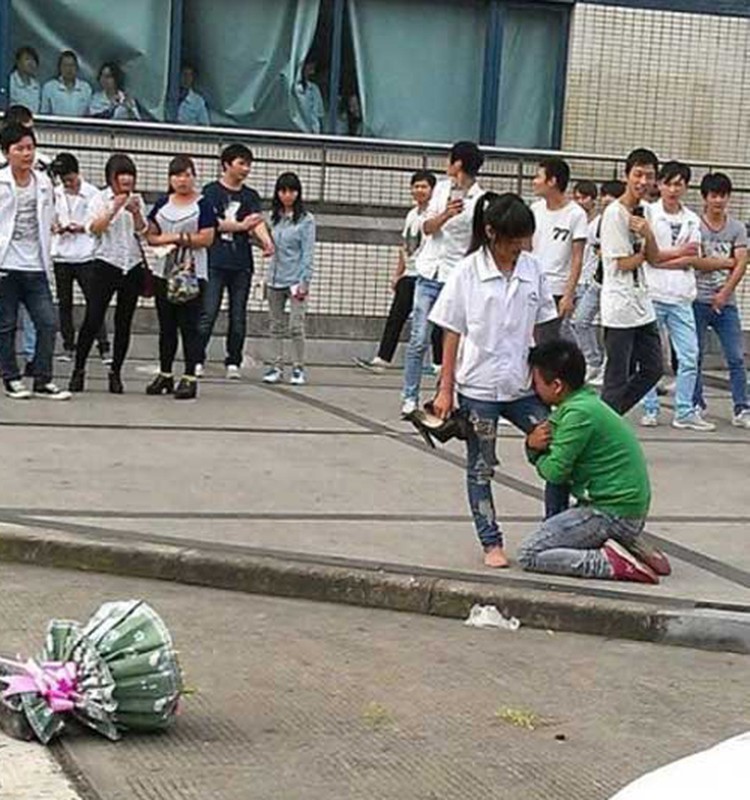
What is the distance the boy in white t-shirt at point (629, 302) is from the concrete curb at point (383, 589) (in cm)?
344

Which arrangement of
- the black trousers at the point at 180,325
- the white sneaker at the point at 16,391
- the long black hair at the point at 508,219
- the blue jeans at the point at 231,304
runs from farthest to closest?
the blue jeans at the point at 231,304 → the black trousers at the point at 180,325 → the white sneaker at the point at 16,391 → the long black hair at the point at 508,219

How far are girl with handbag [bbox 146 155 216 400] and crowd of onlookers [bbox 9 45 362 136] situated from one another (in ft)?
12.9

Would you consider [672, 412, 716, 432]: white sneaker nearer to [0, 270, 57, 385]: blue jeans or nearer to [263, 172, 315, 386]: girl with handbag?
[263, 172, 315, 386]: girl with handbag

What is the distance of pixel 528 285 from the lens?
7.77m

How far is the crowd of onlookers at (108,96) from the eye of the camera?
16.0 m

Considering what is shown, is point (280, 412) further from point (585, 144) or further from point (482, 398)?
point (585, 144)

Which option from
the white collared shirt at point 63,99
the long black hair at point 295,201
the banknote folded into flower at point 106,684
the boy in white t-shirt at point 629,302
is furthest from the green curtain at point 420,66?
the banknote folded into flower at point 106,684

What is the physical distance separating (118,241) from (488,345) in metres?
5.33

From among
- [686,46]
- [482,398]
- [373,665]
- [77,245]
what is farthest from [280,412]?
[686,46]

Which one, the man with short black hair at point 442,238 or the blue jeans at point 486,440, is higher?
the man with short black hair at point 442,238

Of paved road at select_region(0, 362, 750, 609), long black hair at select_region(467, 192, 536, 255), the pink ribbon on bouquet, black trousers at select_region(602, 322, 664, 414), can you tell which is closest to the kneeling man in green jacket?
paved road at select_region(0, 362, 750, 609)

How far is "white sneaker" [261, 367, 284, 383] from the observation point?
1385 cm

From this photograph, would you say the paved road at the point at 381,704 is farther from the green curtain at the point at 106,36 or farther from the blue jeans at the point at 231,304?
the green curtain at the point at 106,36

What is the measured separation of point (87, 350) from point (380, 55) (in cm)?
583
